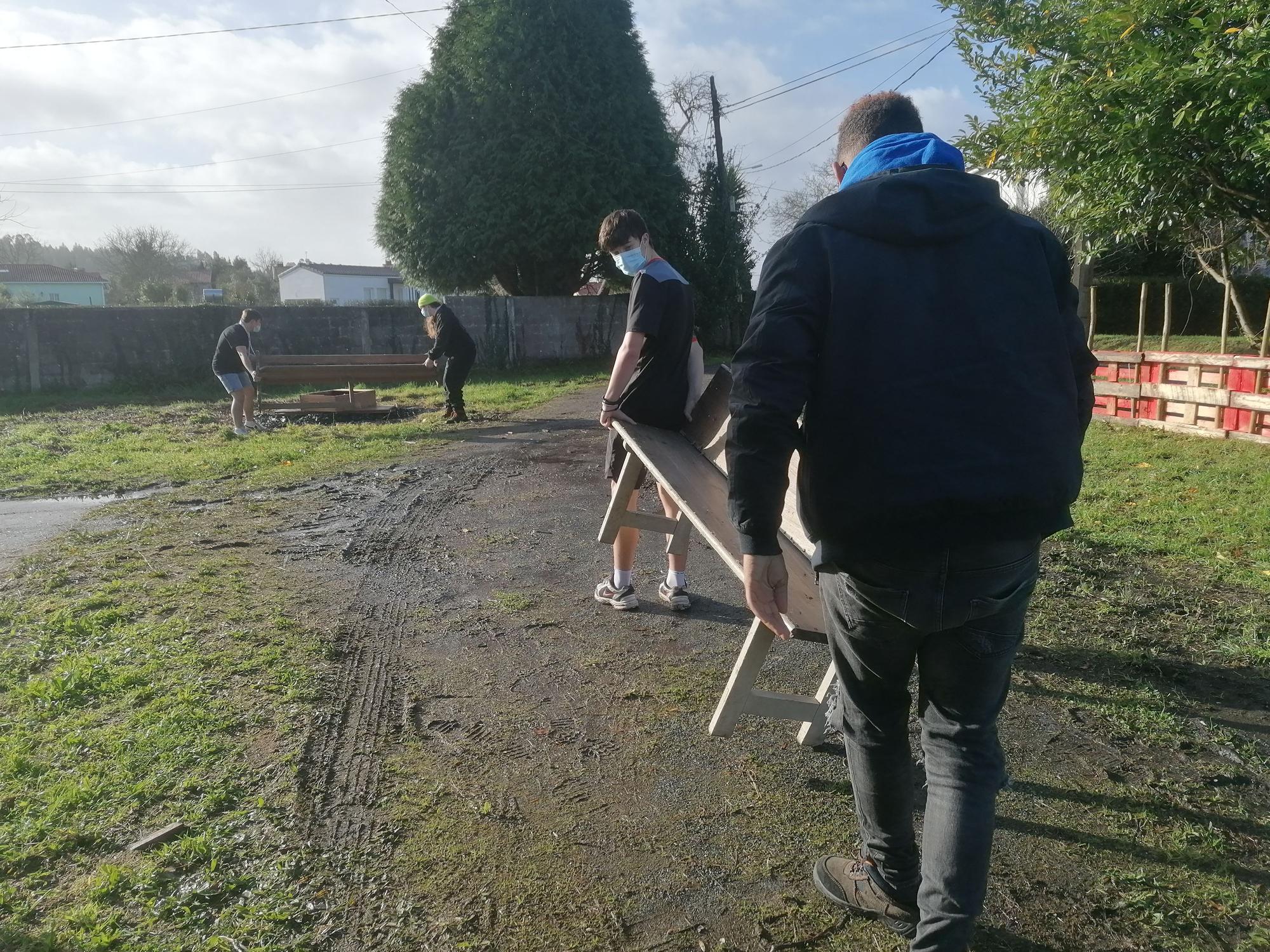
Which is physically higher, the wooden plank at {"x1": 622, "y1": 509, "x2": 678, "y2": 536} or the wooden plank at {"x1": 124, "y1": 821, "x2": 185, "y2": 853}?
the wooden plank at {"x1": 622, "y1": 509, "x2": 678, "y2": 536}

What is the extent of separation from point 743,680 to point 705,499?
2.39 ft

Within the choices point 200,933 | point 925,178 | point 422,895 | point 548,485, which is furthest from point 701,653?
point 548,485

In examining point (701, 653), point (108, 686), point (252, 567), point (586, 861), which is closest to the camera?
point (586, 861)

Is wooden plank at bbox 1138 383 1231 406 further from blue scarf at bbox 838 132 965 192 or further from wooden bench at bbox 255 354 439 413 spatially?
wooden bench at bbox 255 354 439 413

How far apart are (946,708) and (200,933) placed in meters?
1.91

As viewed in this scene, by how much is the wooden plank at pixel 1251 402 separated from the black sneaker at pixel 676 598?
297 inches

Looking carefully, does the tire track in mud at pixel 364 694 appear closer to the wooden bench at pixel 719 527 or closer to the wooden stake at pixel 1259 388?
the wooden bench at pixel 719 527

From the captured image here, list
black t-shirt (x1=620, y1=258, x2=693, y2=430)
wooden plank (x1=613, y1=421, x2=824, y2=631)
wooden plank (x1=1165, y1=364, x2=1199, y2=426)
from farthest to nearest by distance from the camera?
wooden plank (x1=1165, y1=364, x2=1199, y2=426) < black t-shirt (x1=620, y1=258, x2=693, y2=430) < wooden plank (x1=613, y1=421, x2=824, y2=631)

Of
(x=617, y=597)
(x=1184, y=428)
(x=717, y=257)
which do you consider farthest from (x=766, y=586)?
(x=717, y=257)

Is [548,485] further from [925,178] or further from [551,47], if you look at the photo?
[551,47]

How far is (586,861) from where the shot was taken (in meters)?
2.62

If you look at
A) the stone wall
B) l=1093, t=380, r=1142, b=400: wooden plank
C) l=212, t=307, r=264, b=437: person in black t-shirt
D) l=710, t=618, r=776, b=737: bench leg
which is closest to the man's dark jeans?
l=710, t=618, r=776, b=737: bench leg

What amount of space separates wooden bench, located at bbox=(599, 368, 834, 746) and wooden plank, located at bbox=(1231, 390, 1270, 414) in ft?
24.7

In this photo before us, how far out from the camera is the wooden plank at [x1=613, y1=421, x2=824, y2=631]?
2.78 m
